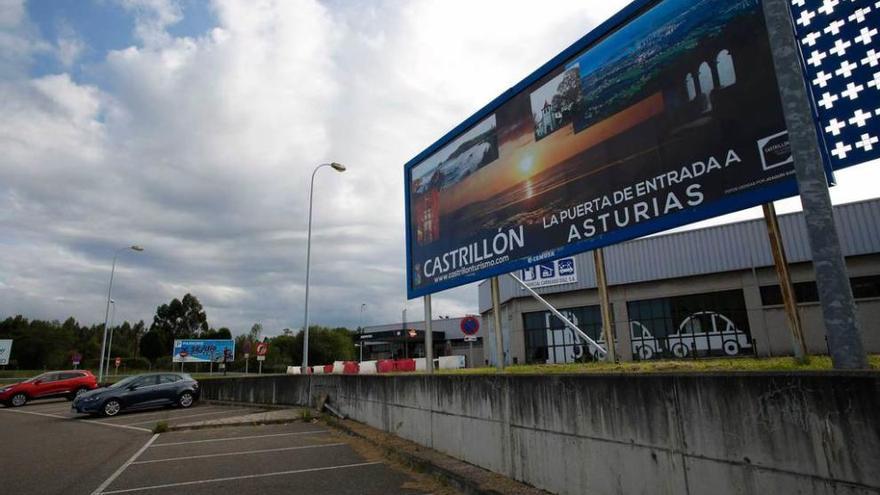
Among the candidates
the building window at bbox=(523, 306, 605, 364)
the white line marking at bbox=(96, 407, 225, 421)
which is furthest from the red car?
the building window at bbox=(523, 306, 605, 364)

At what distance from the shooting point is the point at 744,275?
28531mm

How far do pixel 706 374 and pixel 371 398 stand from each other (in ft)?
29.9

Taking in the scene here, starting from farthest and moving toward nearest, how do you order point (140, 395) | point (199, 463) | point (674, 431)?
point (140, 395) → point (199, 463) → point (674, 431)

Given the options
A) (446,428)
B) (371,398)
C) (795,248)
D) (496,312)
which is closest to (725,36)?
(496,312)

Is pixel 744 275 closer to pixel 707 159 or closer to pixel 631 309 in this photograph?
pixel 631 309

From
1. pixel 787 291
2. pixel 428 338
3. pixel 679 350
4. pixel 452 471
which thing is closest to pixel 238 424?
pixel 428 338

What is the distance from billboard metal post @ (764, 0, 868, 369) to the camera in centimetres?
333

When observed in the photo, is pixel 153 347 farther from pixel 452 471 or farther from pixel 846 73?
pixel 846 73

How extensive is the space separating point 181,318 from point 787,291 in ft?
418

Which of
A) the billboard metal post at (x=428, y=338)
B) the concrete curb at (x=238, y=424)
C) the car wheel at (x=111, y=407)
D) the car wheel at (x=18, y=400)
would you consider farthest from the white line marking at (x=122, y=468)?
the car wheel at (x=18, y=400)

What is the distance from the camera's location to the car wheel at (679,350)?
99.7 ft

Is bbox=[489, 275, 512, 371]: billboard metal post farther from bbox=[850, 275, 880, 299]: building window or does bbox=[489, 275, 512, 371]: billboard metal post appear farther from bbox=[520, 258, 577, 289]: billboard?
bbox=[850, 275, 880, 299]: building window

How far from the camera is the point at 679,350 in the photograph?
100 feet

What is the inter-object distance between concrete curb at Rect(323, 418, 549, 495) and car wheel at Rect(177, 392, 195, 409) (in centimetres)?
1381
